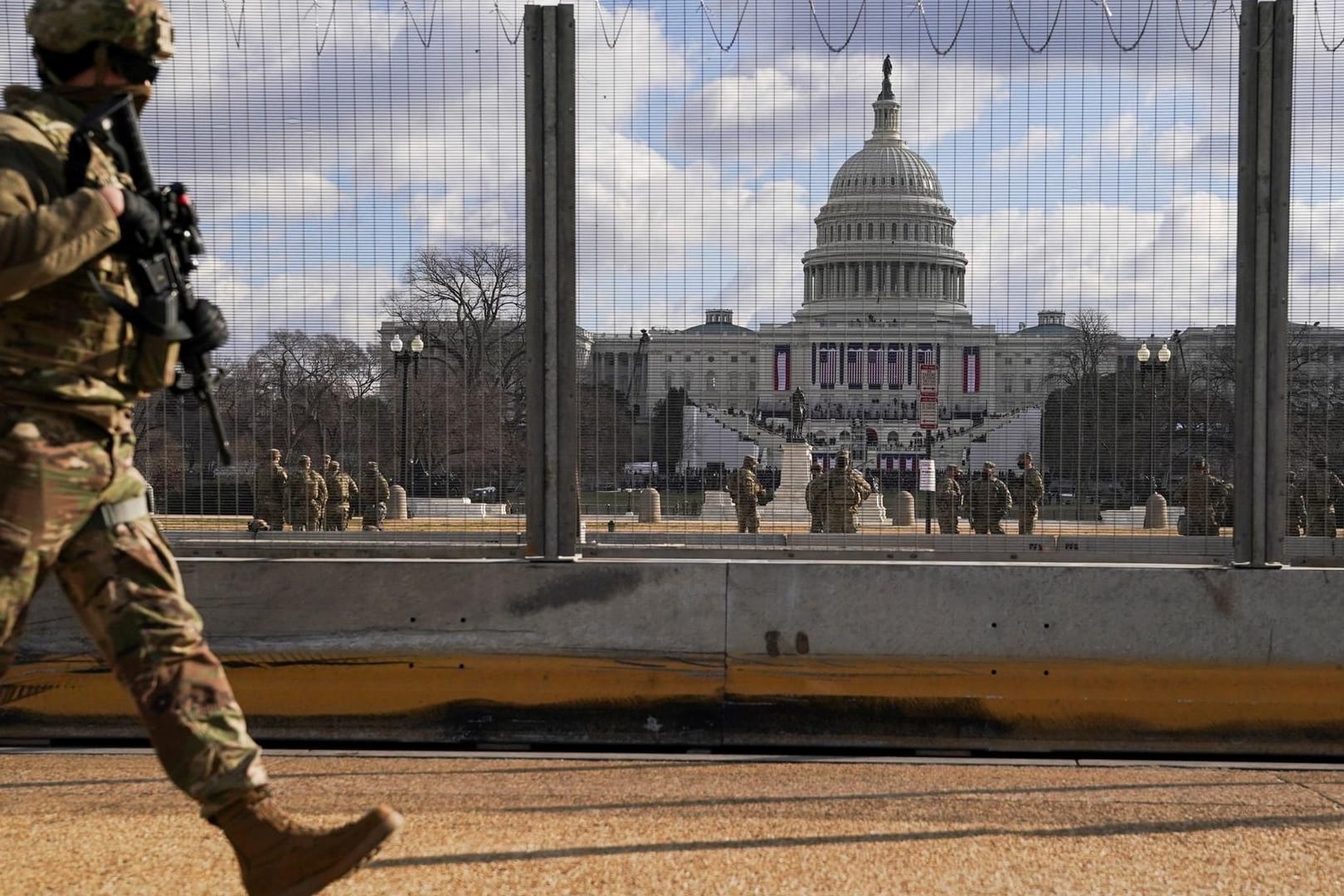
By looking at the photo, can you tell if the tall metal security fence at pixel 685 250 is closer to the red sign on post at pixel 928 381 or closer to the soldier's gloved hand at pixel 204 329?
the red sign on post at pixel 928 381

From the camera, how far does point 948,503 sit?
8.12 metres

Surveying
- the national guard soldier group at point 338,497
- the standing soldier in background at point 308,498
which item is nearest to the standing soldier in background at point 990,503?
the national guard soldier group at point 338,497

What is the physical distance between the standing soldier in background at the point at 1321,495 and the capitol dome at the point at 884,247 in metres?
1.96

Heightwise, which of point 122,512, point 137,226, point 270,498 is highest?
point 137,226

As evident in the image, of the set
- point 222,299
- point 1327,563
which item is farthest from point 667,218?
point 1327,563

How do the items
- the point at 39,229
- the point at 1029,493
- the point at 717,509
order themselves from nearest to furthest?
the point at 39,229
the point at 717,509
the point at 1029,493

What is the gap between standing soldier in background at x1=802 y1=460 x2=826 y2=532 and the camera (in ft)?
27.5

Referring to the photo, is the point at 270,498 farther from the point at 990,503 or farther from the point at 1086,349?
the point at 1086,349

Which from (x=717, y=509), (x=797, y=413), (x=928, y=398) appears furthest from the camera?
(x=797, y=413)

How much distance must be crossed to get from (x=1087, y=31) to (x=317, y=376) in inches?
164

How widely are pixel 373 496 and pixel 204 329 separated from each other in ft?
12.3

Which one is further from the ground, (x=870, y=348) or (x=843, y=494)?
(x=870, y=348)

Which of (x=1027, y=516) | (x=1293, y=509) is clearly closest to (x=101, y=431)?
(x=1027, y=516)

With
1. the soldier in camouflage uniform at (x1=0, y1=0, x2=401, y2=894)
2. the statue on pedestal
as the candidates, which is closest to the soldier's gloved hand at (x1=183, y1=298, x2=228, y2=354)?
the soldier in camouflage uniform at (x1=0, y1=0, x2=401, y2=894)
